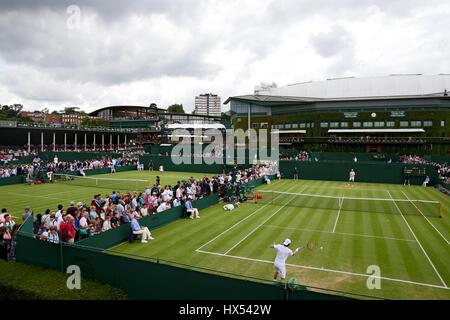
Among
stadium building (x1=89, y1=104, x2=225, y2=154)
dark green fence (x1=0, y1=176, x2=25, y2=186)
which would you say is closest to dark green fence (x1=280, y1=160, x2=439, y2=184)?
dark green fence (x1=0, y1=176, x2=25, y2=186)

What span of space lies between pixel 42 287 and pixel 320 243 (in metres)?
11.8

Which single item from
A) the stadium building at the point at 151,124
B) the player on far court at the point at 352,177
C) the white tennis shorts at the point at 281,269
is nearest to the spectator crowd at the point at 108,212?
the white tennis shorts at the point at 281,269

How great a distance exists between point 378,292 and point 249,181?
22.3 metres

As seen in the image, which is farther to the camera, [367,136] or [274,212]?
[367,136]

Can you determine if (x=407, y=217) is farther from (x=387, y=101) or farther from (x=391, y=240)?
(x=387, y=101)

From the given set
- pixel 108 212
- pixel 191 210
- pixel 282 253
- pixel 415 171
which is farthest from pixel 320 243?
pixel 415 171

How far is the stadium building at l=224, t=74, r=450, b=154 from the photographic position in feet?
226

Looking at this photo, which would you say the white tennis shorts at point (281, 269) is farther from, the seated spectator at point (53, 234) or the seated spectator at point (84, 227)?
the seated spectator at point (84, 227)

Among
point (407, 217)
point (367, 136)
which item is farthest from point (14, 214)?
point (367, 136)

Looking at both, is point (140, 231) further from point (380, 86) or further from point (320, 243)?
point (380, 86)

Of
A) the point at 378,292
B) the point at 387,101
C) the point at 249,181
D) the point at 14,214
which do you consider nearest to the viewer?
the point at 378,292

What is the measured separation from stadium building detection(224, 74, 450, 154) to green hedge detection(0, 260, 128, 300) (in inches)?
2789

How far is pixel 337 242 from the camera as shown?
52.6 feet
